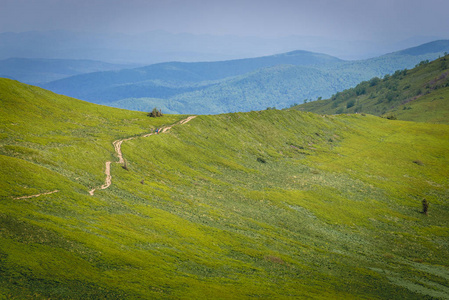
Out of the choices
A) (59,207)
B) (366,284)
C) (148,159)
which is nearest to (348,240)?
(366,284)

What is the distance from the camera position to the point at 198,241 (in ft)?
190

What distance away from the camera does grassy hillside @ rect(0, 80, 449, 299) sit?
4000 centimetres

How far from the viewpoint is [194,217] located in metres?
69.4

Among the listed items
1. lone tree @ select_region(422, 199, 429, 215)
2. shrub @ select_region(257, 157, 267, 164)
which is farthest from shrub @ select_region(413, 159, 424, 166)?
shrub @ select_region(257, 157, 267, 164)

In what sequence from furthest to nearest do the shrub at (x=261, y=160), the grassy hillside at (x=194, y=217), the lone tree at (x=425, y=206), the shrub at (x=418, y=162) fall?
the shrub at (x=418, y=162), the shrub at (x=261, y=160), the lone tree at (x=425, y=206), the grassy hillside at (x=194, y=217)

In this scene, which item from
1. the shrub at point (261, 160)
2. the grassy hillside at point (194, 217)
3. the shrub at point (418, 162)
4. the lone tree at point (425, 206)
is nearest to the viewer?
the grassy hillside at point (194, 217)

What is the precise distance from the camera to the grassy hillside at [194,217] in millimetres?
40000

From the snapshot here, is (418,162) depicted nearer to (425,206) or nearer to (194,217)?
(425,206)

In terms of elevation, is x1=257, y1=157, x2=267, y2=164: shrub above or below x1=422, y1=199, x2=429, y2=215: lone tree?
above

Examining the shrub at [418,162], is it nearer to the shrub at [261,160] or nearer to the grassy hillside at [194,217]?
the grassy hillside at [194,217]

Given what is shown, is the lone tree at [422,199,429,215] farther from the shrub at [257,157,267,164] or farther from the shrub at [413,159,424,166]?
the shrub at [413,159,424,166]

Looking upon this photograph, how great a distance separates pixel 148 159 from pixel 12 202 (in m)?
49.3

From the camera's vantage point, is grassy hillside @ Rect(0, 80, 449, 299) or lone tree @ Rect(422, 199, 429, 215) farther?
A: lone tree @ Rect(422, 199, 429, 215)

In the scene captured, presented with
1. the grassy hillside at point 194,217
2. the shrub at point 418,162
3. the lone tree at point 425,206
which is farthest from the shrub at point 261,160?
Result: the shrub at point 418,162
